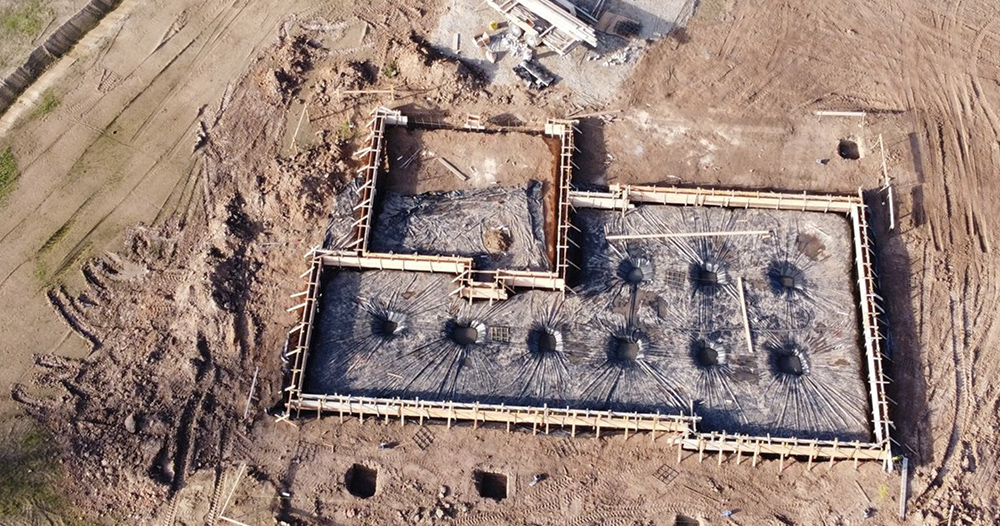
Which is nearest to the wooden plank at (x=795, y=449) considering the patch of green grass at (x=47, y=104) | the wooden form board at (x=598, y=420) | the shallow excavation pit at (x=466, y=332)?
the wooden form board at (x=598, y=420)

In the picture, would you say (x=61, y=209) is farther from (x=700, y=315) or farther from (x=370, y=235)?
(x=700, y=315)

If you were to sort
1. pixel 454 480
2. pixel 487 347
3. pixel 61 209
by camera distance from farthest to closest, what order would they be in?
pixel 61 209
pixel 487 347
pixel 454 480

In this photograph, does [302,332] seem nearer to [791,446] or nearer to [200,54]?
[200,54]

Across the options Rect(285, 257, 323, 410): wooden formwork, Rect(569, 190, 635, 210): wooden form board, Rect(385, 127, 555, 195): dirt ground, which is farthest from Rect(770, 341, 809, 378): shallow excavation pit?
Rect(285, 257, 323, 410): wooden formwork

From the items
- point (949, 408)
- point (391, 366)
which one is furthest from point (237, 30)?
point (949, 408)

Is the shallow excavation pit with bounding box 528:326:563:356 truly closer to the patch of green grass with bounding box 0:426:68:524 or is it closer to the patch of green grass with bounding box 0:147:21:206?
the patch of green grass with bounding box 0:426:68:524

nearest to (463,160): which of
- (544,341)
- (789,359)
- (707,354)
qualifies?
(544,341)

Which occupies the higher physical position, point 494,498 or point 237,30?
point 237,30
